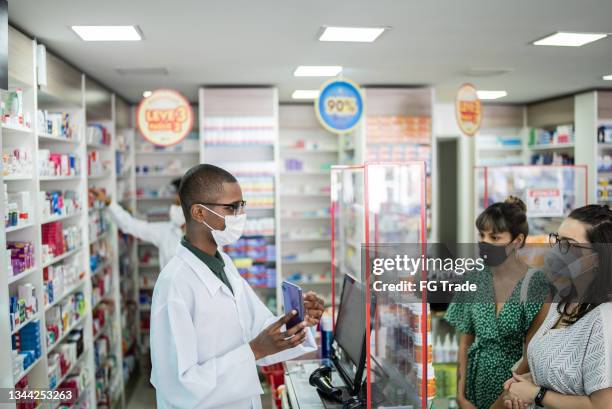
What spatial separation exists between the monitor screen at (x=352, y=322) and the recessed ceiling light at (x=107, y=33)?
2.49 meters

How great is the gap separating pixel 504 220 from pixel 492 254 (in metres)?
0.21

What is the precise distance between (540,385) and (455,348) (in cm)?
271

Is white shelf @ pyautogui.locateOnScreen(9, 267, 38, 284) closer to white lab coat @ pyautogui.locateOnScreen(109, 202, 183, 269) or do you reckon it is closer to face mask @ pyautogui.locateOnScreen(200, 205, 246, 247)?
face mask @ pyautogui.locateOnScreen(200, 205, 246, 247)

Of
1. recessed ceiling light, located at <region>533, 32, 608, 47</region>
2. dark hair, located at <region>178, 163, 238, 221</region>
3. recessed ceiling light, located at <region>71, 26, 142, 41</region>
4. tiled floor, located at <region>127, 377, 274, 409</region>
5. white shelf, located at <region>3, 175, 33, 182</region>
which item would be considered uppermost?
recessed ceiling light, located at <region>533, 32, 608, 47</region>

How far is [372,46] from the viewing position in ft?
15.5

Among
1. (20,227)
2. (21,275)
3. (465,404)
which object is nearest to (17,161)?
(20,227)

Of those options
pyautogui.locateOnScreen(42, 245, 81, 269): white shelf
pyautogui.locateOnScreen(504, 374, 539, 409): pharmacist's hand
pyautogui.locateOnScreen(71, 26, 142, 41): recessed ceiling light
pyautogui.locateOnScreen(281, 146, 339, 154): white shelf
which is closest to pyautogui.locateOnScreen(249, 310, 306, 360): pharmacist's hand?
pyautogui.locateOnScreen(504, 374, 539, 409): pharmacist's hand

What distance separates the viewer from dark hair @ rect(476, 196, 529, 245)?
304cm

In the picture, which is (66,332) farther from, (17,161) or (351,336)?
(351,336)

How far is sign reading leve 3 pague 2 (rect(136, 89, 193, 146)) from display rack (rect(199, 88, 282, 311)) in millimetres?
1093

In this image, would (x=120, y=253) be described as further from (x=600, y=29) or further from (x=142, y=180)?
(x=600, y=29)

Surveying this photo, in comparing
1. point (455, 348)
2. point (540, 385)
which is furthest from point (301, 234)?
point (540, 385)

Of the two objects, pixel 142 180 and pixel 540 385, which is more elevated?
pixel 142 180

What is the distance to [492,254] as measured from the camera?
2980mm
